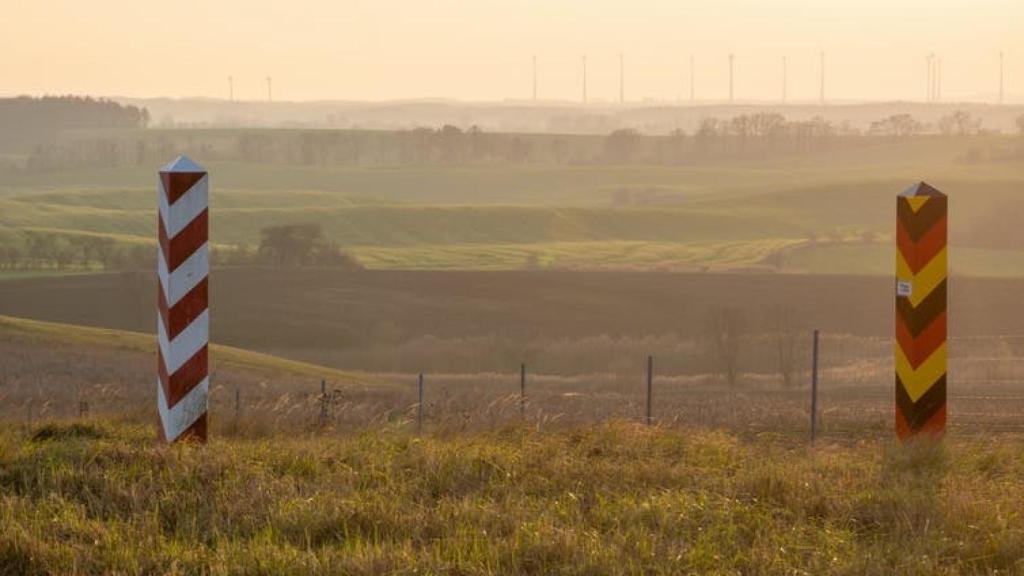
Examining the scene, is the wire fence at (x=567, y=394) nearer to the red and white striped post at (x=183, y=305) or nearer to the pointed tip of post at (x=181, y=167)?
the red and white striped post at (x=183, y=305)

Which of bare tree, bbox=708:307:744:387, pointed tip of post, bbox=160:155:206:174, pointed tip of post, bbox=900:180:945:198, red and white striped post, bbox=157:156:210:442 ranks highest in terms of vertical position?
pointed tip of post, bbox=160:155:206:174

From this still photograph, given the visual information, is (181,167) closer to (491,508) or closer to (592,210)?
(491,508)

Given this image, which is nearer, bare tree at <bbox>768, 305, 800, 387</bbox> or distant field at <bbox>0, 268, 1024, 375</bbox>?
bare tree at <bbox>768, 305, 800, 387</bbox>

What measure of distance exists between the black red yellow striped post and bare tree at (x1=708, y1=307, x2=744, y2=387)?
127 feet

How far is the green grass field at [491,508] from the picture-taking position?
5.77 meters

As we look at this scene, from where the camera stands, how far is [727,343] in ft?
174

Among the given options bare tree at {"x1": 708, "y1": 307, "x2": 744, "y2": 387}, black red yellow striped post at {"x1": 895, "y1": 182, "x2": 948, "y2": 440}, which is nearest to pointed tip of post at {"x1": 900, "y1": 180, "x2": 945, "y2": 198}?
black red yellow striped post at {"x1": 895, "y1": 182, "x2": 948, "y2": 440}

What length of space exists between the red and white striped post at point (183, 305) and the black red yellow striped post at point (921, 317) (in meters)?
4.10

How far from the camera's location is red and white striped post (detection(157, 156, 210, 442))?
8.58 meters

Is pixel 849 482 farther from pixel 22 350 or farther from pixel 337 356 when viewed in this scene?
pixel 337 356

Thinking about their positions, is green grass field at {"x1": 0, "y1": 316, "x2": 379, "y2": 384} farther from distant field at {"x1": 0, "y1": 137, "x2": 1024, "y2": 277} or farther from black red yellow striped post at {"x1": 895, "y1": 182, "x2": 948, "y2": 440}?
distant field at {"x1": 0, "y1": 137, "x2": 1024, "y2": 277}

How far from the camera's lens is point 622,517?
6430 millimetres

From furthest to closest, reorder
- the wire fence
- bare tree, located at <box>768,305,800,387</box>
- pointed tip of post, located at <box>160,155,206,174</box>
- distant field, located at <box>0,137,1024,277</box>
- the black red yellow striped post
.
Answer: distant field, located at <box>0,137,1024,277</box> < bare tree, located at <box>768,305,800,387</box> < the wire fence < the black red yellow striped post < pointed tip of post, located at <box>160,155,206,174</box>

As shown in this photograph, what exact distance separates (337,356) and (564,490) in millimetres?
53656
